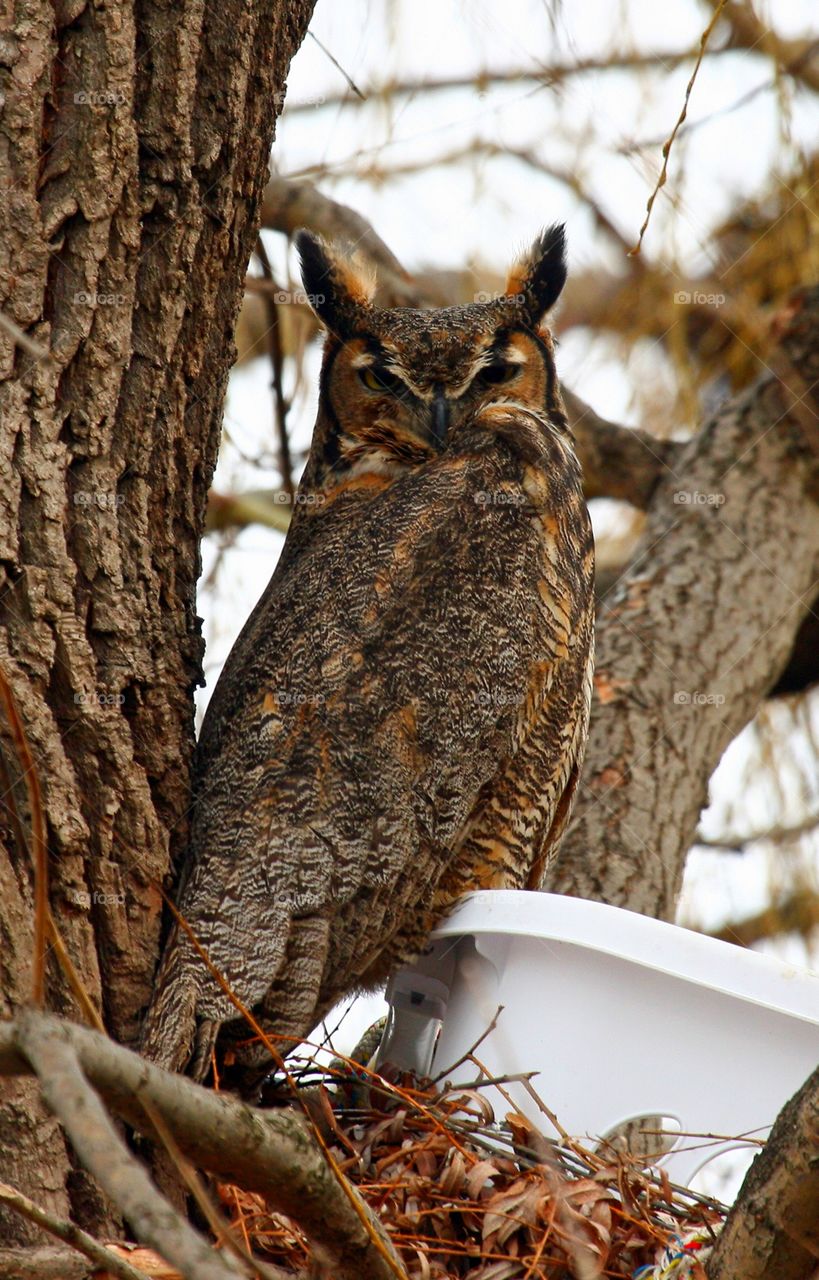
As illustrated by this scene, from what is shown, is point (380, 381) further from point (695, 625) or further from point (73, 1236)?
point (73, 1236)

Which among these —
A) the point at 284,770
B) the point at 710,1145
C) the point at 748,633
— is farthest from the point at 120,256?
the point at 748,633

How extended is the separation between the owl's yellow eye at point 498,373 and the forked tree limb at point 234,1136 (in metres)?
2.08

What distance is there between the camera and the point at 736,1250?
4.57 feet

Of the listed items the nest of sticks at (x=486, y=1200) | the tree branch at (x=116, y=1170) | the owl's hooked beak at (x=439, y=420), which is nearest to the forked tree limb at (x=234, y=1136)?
the tree branch at (x=116, y=1170)

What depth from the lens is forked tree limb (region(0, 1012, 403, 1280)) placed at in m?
1.01

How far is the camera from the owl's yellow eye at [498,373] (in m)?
3.06

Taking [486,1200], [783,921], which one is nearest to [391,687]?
[486,1200]

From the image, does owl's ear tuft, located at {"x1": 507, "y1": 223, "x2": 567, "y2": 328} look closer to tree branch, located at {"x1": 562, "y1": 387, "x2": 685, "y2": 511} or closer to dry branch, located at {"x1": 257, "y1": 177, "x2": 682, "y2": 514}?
dry branch, located at {"x1": 257, "y1": 177, "x2": 682, "y2": 514}

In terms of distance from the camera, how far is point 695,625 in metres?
3.56

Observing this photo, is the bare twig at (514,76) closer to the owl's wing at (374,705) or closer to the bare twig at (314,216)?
the bare twig at (314,216)

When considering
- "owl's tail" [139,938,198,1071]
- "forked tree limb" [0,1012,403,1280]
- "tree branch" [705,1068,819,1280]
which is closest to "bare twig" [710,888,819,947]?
"owl's tail" [139,938,198,1071]

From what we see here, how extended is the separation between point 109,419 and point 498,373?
1296 mm

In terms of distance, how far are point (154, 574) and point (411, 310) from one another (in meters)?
1.34

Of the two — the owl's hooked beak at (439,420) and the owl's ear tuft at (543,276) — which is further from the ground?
the owl's ear tuft at (543,276)
